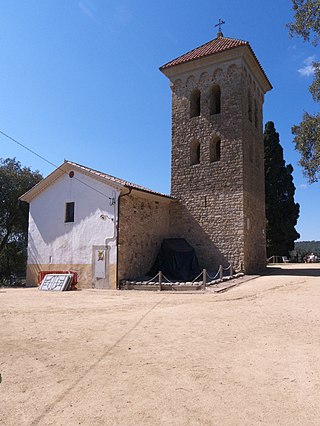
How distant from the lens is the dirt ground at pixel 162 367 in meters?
3.52

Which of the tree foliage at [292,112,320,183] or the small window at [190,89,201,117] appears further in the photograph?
the small window at [190,89,201,117]

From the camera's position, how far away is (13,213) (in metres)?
26.9

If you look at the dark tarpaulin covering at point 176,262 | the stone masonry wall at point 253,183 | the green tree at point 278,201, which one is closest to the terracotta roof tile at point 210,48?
the stone masonry wall at point 253,183

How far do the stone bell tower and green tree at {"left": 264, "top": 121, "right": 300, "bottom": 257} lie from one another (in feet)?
33.3

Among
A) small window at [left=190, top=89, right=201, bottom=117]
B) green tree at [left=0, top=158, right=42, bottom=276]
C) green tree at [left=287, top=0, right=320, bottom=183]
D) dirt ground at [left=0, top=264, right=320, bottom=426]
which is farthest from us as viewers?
green tree at [left=0, top=158, right=42, bottom=276]

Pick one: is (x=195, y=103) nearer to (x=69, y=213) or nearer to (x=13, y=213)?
(x=69, y=213)

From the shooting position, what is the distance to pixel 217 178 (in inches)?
789

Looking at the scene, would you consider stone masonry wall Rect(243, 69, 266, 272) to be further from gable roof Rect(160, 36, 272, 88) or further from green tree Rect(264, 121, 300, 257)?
green tree Rect(264, 121, 300, 257)

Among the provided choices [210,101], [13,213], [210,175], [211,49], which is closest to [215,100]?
[210,101]

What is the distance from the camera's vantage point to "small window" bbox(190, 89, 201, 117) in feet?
71.6

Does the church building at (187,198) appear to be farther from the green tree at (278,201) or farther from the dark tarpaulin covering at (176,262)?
the green tree at (278,201)

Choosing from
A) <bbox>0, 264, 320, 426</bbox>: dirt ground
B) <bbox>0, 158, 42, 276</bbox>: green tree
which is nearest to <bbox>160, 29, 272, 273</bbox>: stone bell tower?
<bbox>0, 264, 320, 426</bbox>: dirt ground

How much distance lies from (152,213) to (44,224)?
607 cm

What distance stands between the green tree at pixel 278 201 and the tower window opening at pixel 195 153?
1366 cm
